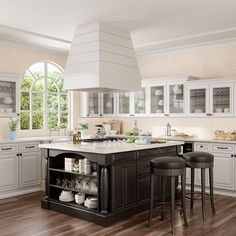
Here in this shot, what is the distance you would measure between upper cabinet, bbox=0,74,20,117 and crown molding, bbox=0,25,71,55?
29.6 inches

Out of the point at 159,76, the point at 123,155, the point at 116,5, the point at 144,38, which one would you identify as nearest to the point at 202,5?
the point at 116,5

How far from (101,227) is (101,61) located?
2.41m

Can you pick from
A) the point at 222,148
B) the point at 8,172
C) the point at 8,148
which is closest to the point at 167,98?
the point at 222,148

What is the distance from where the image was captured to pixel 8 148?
224 inches

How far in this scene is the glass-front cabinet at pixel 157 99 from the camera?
22.9 feet

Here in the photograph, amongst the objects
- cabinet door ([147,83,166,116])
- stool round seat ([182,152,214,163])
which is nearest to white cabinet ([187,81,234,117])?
cabinet door ([147,83,166,116])

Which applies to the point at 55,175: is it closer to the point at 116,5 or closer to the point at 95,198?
the point at 95,198

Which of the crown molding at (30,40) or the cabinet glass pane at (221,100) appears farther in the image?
the cabinet glass pane at (221,100)

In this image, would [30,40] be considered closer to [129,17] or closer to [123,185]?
[129,17]

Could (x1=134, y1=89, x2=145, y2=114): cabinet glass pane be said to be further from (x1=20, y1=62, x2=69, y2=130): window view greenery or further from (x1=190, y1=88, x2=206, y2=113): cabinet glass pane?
(x1=20, y1=62, x2=69, y2=130): window view greenery

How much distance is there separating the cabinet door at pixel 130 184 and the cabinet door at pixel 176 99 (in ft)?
8.21

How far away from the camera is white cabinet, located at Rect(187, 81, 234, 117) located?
20.0 ft

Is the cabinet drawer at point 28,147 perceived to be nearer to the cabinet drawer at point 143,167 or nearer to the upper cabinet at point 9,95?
the upper cabinet at point 9,95

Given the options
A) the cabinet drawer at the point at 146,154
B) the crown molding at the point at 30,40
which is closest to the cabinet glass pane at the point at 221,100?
the cabinet drawer at the point at 146,154
